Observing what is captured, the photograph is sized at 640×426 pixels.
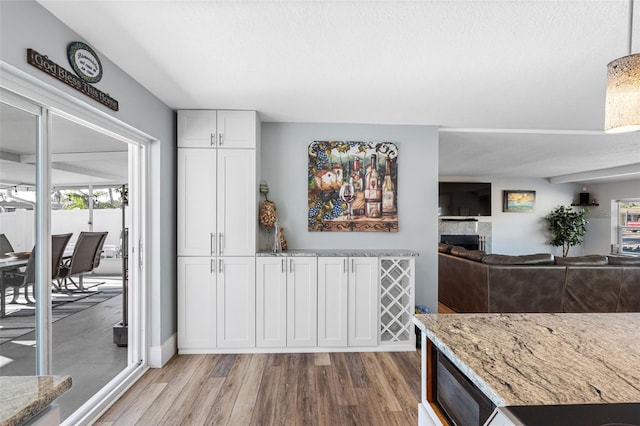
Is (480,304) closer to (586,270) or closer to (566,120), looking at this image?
(586,270)

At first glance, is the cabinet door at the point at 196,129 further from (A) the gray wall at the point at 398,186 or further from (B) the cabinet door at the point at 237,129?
(A) the gray wall at the point at 398,186

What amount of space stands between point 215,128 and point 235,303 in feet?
5.56

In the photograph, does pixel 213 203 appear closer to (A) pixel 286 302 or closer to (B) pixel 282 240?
(B) pixel 282 240

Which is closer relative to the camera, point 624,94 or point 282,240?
point 624,94

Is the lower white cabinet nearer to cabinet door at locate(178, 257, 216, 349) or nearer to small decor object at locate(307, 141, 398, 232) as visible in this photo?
cabinet door at locate(178, 257, 216, 349)

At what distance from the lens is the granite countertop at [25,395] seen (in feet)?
2.15

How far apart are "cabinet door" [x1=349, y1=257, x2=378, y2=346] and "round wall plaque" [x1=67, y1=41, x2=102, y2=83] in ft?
7.89

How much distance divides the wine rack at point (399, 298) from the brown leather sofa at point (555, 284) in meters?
1.22

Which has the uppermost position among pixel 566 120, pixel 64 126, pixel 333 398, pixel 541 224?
pixel 566 120

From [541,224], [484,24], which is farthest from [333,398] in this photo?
[541,224]

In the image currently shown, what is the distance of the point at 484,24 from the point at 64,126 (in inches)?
107

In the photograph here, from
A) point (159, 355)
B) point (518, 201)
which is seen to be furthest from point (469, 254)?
point (518, 201)

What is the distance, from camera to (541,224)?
25.5 ft

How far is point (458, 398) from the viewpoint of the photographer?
100cm
